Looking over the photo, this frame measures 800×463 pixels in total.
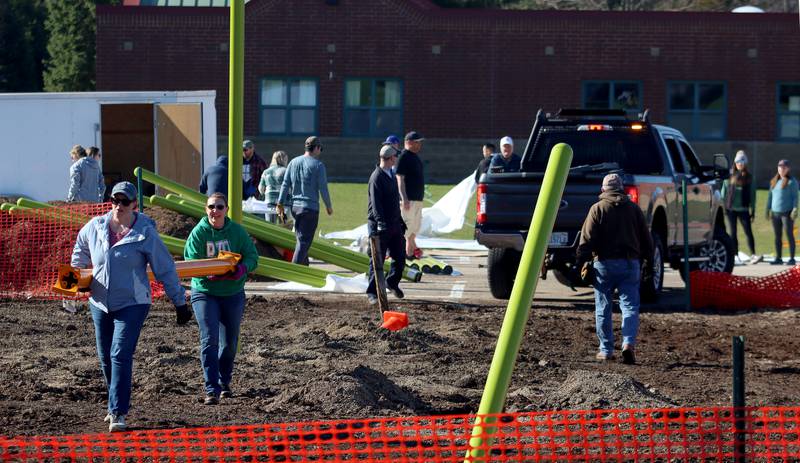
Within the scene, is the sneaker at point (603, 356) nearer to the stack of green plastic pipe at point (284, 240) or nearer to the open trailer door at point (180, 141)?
the stack of green plastic pipe at point (284, 240)

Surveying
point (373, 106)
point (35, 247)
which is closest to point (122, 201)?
point (35, 247)

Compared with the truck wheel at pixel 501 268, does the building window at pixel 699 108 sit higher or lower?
higher

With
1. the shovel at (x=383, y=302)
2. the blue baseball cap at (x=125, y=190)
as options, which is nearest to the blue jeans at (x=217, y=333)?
the blue baseball cap at (x=125, y=190)

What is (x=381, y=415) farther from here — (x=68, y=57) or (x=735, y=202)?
(x=68, y=57)

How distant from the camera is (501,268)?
1558 cm

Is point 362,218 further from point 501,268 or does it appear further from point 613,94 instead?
point 613,94

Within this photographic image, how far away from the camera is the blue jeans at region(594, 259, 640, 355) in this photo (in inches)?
457

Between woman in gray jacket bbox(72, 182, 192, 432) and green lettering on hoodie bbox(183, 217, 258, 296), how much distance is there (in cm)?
70

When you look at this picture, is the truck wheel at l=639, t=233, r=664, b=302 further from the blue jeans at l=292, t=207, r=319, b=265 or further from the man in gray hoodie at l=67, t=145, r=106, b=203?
the man in gray hoodie at l=67, t=145, r=106, b=203

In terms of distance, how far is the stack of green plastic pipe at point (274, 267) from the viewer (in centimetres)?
1608

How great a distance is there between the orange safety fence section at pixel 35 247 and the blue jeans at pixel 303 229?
101 inches

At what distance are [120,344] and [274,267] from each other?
304 inches

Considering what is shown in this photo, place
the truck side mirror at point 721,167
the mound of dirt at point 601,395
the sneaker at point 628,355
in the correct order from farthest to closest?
the truck side mirror at point 721,167
the sneaker at point 628,355
the mound of dirt at point 601,395

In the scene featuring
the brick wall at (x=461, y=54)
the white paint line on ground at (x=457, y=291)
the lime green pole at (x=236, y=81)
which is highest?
the brick wall at (x=461, y=54)
